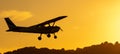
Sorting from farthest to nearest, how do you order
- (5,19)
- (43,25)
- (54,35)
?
1. (5,19)
2. (43,25)
3. (54,35)

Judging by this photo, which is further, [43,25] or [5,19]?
[5,19]

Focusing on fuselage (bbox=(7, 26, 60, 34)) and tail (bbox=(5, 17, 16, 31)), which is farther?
tail (bbox=(5, 17, 16, 31))

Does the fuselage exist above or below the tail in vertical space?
below

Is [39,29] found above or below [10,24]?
below

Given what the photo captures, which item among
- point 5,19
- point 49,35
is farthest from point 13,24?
Result: point 49,35

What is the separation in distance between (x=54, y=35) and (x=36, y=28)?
23.2ft

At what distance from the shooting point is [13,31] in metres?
114

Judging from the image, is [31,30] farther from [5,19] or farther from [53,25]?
[5,19]

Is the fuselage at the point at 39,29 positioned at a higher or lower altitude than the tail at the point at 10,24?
lower

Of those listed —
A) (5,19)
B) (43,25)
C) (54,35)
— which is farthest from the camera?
(5,19)

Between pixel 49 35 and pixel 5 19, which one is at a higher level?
pixel 5 19

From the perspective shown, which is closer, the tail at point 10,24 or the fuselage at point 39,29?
the fuselage at point 39,29

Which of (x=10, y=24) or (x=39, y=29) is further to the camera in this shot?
(x=10, y=24)

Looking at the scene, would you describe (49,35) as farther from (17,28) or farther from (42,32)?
(17,28)
